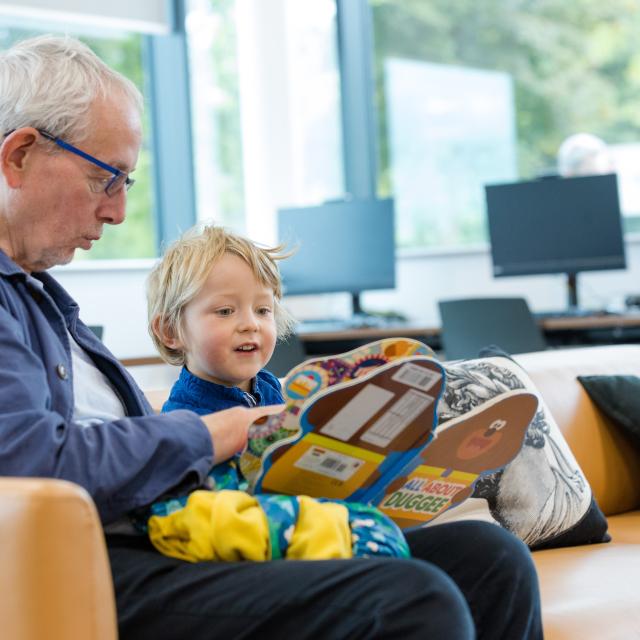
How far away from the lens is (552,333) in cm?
437

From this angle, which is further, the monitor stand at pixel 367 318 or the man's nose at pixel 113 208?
the monitor stand at pixel 367 318

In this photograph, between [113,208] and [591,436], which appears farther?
[591,436]

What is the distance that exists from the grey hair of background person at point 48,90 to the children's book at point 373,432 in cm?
49

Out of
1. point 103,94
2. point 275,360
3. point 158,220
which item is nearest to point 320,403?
point 103,94

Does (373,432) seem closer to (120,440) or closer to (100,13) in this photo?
(120,440)

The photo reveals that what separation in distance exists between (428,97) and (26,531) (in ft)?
16.5

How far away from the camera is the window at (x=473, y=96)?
18.4 feet

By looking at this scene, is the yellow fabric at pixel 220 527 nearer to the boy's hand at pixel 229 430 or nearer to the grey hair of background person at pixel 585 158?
the boy's hand at pixel 229 430

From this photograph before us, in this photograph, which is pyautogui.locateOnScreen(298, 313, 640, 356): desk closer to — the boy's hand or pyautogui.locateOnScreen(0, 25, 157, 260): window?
pyautogui.locateOnScreen(0, 25, 157, 260): window

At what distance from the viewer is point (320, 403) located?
46.4 inches

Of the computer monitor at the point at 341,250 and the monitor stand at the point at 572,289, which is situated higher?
the computer monitor at the point at 341,250

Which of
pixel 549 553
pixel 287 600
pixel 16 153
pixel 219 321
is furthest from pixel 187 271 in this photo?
pixel 549 553

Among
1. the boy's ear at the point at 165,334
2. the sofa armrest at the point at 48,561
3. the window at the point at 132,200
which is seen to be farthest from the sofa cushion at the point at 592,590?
the window at the point at 132,200

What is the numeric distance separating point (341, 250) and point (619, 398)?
8.41 feet
